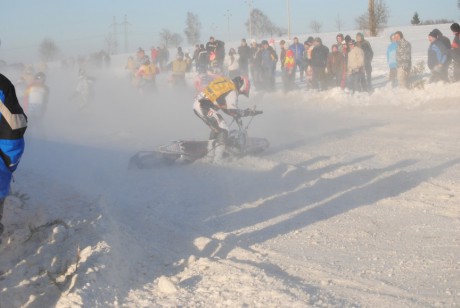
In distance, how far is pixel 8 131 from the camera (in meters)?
4.59

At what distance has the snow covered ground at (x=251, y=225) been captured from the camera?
4.99 meters

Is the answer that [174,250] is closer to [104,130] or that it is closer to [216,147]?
[216,147]

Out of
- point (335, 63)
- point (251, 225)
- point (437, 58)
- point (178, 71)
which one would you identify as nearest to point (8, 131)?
point (251, 225)

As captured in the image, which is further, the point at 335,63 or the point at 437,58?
the point at 335,63

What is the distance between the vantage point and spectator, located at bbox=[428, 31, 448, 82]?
18172 millimetres

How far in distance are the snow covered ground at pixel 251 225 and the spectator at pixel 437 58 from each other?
12.4 feet

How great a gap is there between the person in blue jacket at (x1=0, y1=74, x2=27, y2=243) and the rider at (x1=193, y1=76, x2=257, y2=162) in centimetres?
682

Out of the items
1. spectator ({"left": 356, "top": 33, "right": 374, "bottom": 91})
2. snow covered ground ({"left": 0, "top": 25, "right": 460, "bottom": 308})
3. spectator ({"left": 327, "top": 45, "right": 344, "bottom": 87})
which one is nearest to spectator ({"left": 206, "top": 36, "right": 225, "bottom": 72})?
spectator ({"left": 327, "top": 45, "right": 344, "bottom": 87})

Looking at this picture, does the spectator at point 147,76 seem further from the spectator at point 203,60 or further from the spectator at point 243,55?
the spectator at point 243,55

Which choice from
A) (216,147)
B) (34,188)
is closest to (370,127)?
(216,147)

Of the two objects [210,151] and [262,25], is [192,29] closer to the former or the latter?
[262,25]

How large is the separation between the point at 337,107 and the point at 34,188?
11478mm

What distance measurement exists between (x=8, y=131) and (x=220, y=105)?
7217mm

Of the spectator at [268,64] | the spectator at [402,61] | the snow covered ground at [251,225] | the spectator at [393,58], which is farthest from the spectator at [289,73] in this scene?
the snow covered ground at [251,225]
